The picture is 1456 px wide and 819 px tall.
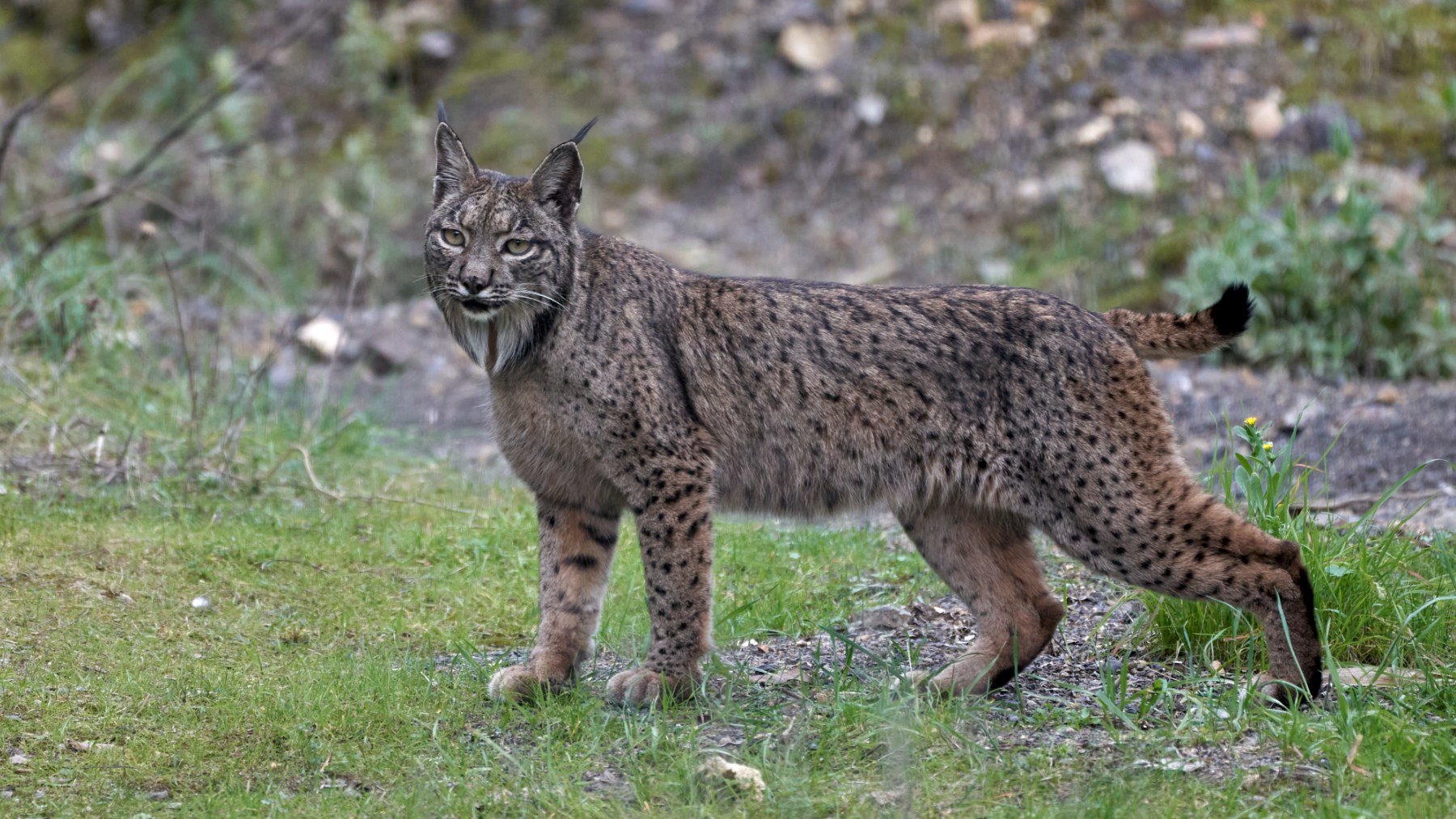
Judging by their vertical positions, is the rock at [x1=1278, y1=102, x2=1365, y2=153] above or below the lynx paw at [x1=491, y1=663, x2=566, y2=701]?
above

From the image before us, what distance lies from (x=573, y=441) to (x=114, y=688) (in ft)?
5.74

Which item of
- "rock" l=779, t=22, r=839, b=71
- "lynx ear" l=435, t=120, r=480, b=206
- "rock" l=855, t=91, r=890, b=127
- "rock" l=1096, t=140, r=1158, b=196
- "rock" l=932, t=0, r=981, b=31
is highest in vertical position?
"rock" l=932, t=0, r=981, b=31

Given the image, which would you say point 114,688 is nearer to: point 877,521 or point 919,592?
point 919,592

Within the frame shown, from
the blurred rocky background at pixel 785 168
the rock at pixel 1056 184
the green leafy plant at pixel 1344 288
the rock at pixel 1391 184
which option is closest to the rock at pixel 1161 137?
the blurred rocky background at pixel 785 168

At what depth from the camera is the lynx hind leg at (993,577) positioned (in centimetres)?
528

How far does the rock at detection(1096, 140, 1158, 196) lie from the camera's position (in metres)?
10.8

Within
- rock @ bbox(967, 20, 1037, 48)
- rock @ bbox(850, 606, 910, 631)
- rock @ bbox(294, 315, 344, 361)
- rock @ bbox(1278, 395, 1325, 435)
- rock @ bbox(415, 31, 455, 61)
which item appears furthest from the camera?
rock @ bbox(415, 31, 455, 61)

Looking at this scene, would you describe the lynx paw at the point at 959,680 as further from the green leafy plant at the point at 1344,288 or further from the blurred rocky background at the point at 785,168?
the green leafy plant at the point at 1344,288


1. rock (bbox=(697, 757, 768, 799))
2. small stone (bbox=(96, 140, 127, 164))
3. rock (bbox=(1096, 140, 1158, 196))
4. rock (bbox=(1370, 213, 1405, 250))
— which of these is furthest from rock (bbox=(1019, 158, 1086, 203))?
rock (bbox=(697, 757, 768, 799))

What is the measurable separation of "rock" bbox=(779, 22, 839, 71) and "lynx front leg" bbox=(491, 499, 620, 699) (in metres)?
8.04

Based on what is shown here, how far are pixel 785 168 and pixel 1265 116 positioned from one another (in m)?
3.84

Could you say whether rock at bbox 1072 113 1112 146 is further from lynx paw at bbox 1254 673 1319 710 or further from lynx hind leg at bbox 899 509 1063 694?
lynx paw at bbox 1254 673 1319 710

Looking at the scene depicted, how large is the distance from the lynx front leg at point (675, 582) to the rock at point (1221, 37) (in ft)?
27.3

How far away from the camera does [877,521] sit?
24.8ft
